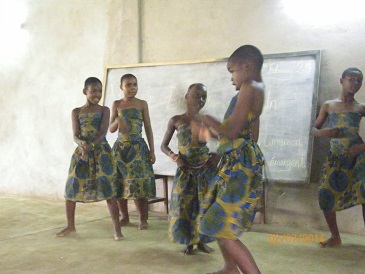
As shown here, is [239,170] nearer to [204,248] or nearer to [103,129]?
[204,248]

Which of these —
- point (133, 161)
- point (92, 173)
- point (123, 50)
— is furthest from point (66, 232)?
point (123, 50)

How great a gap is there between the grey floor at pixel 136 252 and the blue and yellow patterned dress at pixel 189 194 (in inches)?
7.4

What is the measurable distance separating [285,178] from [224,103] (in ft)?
3.36

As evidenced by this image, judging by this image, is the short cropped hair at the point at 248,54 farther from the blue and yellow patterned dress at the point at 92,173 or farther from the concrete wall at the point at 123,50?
the concrete wall at the point at 123,50

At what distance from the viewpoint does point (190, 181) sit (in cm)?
328

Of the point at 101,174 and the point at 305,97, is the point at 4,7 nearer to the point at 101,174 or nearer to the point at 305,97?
the point at 101,174

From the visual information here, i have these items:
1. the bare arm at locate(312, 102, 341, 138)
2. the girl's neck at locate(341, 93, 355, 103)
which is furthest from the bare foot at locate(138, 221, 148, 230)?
the girl's neck at locate(341, 93, 355, 103)

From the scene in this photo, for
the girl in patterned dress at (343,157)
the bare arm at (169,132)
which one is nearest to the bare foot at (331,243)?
the girl in patterned dress at (343,157)

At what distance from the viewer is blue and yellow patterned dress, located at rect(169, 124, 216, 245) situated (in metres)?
3.21

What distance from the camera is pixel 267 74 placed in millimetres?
4441

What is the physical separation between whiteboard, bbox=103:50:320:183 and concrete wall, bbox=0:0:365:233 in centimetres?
14

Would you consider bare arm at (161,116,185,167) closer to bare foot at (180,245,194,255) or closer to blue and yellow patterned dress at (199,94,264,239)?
bare foot at (180,245,194,255)

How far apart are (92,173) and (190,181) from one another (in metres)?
1.01

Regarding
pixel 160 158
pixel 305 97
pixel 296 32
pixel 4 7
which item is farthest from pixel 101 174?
pixel 4 7
